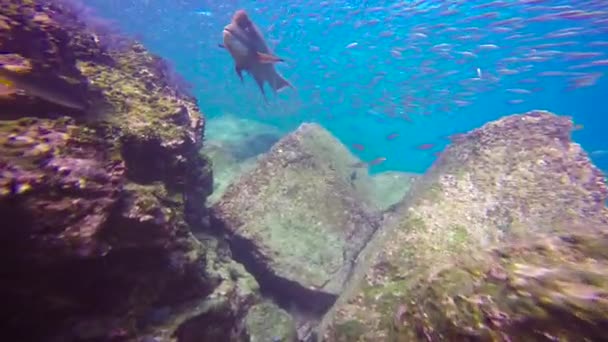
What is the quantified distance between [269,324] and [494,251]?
11.1 ft

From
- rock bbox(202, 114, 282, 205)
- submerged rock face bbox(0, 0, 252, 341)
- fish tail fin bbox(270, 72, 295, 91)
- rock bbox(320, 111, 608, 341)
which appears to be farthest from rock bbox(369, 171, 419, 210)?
submerged rock face bbox(0, 0, 252, 341)

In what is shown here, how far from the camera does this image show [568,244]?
8.67ft

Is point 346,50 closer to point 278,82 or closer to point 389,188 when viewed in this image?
point 278,82

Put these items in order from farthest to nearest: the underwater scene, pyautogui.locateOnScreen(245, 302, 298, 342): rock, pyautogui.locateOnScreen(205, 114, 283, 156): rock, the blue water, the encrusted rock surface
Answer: the blue water, pyautogui.locateOnScreen(205, 114, 283, 156): rock, the encrusted rock surface, pyautogui.locateOnScreen(245, 302, 298, 342): rock, the underwater scene

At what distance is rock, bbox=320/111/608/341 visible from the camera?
210 centimetres

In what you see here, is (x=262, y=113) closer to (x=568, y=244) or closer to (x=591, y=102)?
(x=568, y=244)

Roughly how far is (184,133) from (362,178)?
5792 millimetres

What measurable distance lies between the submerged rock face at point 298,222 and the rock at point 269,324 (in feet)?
2.12

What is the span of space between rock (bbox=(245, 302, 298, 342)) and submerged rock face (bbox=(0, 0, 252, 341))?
0.41 meters

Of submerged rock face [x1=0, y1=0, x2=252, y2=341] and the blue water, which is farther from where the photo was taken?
the blue water

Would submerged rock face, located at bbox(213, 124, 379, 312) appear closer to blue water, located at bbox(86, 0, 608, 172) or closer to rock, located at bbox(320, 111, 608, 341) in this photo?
rock, located at bbox(320, 111, 608, 341)

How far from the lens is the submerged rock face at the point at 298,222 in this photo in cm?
581

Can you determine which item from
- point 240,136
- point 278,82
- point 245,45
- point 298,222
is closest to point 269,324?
point 298,222

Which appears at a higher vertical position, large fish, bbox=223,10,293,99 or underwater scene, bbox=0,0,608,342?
large fish, bbox=223,10,293,99
